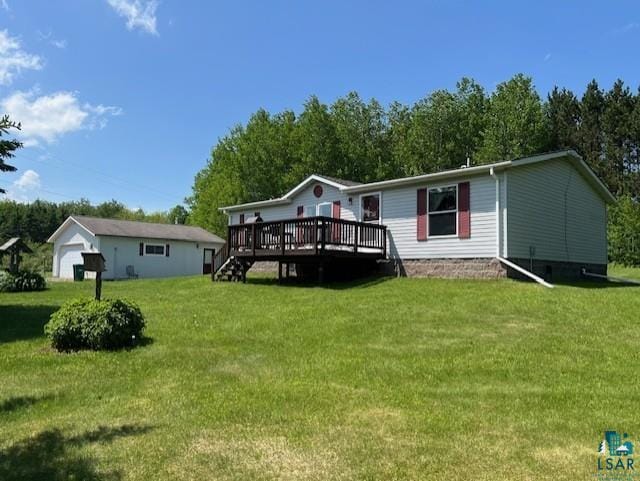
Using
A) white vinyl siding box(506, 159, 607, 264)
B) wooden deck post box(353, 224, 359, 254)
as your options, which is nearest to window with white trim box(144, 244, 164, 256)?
wooden deck post box(353, 224, 359, 254)

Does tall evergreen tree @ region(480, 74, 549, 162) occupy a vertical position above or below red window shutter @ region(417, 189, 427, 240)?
above

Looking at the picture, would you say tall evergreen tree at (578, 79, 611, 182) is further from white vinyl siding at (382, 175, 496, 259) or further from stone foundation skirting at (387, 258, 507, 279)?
stone foundation skirting at (387, 258, 507, 279)

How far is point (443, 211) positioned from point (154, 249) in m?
20.1

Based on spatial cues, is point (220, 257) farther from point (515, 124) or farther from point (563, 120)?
point (563, 120)

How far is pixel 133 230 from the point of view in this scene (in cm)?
2995

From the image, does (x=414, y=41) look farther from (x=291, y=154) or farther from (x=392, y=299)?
(x=291, y=154)

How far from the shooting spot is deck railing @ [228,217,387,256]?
15.2 metres

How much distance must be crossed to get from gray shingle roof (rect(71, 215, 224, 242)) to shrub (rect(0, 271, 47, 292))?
842cm

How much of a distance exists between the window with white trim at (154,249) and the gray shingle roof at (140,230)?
2.02 ft

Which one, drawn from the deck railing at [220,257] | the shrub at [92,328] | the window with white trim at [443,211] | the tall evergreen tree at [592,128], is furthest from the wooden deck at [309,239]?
the tall evergreen tree at [592,128]

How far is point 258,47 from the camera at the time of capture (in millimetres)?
18812

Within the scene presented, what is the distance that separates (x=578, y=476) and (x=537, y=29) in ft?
50.0

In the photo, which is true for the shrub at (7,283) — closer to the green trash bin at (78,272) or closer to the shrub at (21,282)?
the shrub at (21,282)

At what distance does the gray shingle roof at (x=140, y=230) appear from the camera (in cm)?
2845
